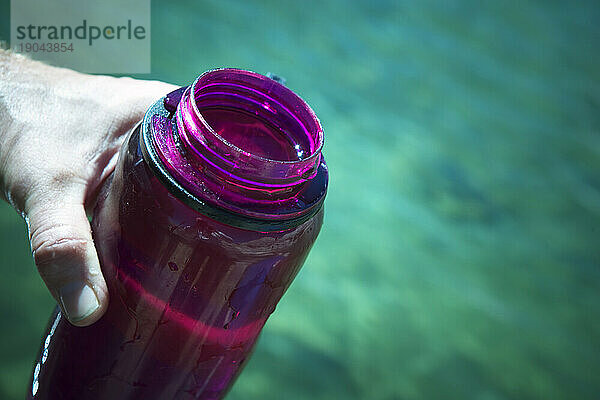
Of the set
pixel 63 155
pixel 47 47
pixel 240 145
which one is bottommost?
pixel 47 47

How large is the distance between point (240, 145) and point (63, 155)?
18cm

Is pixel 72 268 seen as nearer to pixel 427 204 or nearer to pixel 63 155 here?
pixel 63 155

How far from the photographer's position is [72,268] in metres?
0.47

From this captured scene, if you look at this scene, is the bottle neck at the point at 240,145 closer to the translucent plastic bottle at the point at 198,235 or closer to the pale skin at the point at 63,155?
the translucent plastic bottle at the point at 198,235

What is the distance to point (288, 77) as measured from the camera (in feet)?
4.82

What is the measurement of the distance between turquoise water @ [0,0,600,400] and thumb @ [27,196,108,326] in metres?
0.46

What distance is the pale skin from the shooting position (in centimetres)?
47

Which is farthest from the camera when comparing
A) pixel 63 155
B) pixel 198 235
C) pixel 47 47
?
pixel 47 47

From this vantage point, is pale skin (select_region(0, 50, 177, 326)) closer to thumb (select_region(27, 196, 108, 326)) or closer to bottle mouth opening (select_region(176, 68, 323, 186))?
thumb (select_region(27, 196, 108, 326))

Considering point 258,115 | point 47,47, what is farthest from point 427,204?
point 258,115

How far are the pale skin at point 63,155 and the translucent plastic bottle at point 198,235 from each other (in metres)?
0.02

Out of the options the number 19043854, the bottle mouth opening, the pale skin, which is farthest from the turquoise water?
the bottle mouth opening

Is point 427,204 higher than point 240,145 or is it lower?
lower

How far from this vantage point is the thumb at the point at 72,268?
463mm
